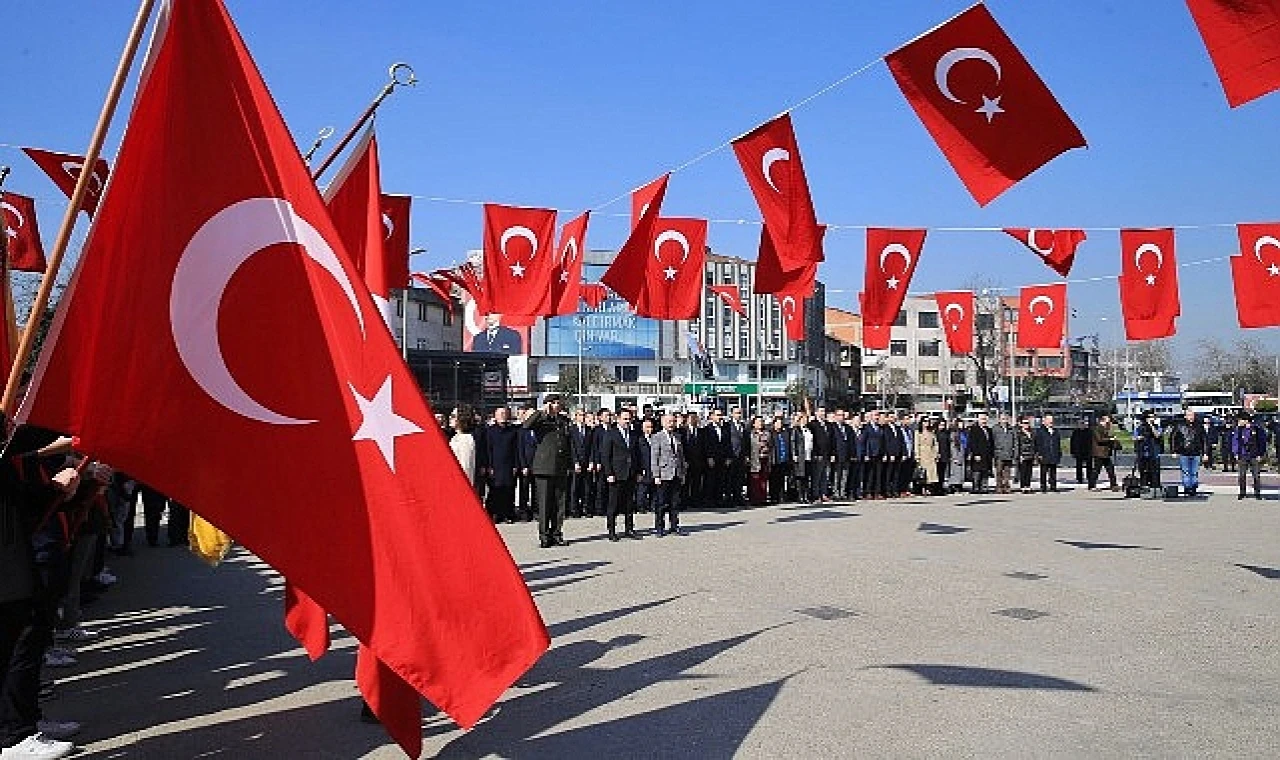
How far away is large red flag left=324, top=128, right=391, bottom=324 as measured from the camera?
6426mm

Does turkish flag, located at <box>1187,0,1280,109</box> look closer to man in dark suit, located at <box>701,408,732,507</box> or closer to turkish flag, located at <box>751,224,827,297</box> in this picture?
turkish flag, located at <box>751,224,827,297</box>

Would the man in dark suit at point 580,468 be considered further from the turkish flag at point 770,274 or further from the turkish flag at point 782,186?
the turkish flag at point 782,186

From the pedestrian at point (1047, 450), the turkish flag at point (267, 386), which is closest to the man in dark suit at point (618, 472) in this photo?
the turkish flag at point (267, 386)

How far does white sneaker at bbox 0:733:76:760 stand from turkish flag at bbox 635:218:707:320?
A: 11.2 metres

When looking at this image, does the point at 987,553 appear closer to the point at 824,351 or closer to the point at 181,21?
the point at 181,21

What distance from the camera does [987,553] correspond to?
12.4 meters

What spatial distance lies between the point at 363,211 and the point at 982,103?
16.7 ft

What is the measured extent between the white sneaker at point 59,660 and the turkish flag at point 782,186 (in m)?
7.83

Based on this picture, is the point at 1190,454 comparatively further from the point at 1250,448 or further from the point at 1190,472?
the point at 1250,448

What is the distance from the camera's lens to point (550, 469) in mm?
13516

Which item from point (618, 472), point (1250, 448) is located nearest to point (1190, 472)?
point (1250, 448)

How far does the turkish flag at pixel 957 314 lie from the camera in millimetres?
23516

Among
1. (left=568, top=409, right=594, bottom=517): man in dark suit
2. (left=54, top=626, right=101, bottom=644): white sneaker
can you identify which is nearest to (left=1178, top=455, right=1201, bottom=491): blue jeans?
(left=568, top=409, right=594, bottom=517): man in dark suit

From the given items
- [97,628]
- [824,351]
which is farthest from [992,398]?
[97,628]
